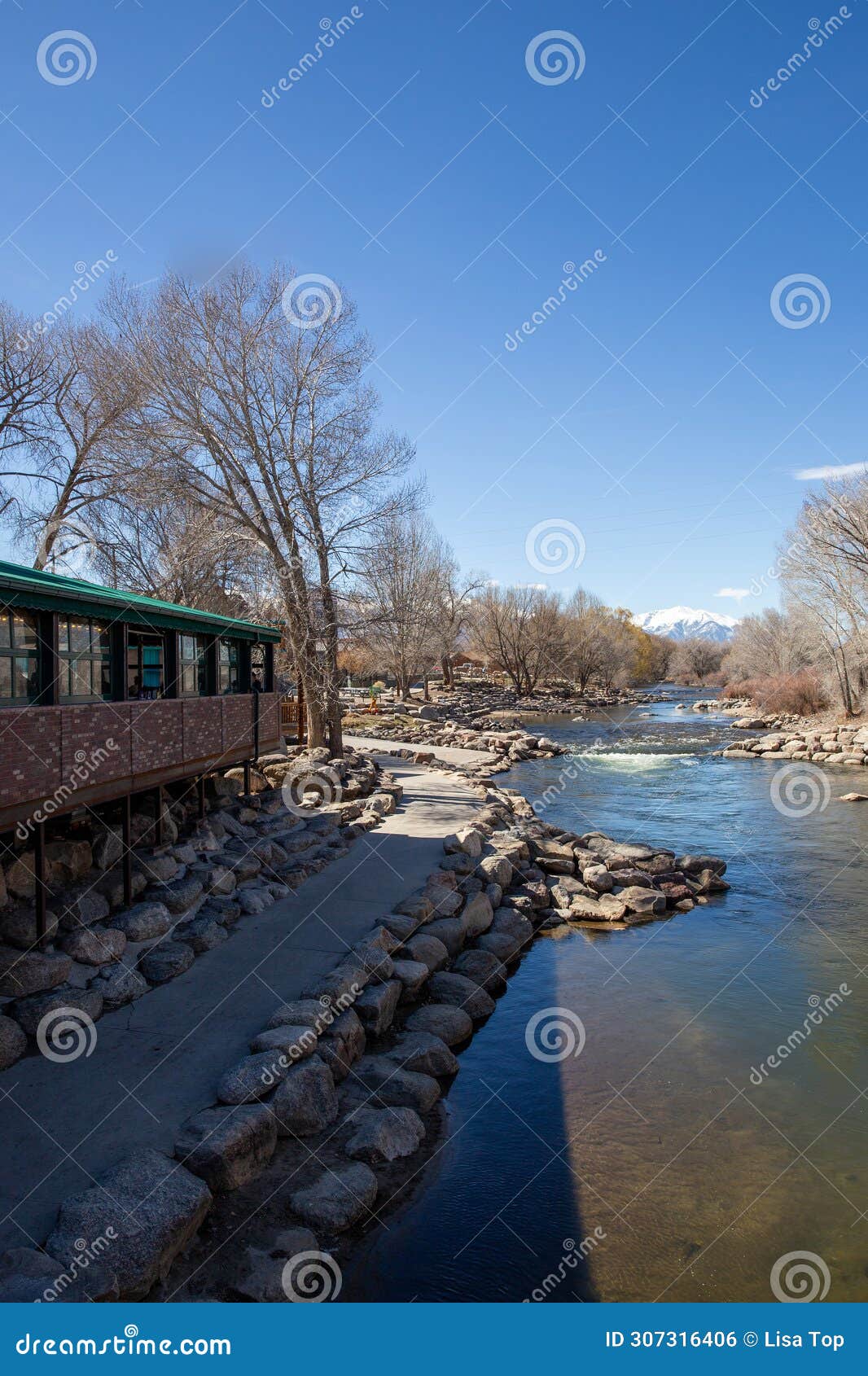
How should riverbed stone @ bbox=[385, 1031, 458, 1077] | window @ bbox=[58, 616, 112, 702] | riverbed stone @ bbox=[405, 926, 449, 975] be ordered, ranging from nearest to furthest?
1. riverbed stone @ bbox=[385, 1031, 458, 1077]
2. window @ bbox=[58, 616, 112, 702]
3. riverbed stone @ bbox=[405, 926, 449, 975]

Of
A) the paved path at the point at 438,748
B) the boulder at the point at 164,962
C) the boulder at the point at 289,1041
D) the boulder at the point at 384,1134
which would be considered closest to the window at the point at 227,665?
the boulder at the point at 164,962

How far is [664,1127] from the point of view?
303 inches

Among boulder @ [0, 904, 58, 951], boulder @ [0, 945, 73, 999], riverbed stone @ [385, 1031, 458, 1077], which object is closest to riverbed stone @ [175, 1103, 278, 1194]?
riverbed stone @ [385, 1031, 458, 1077]

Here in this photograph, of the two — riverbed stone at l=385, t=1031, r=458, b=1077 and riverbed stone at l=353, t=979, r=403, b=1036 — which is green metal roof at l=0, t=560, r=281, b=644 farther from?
riverbed stone at l=385, t=1031, r=458, b=1077

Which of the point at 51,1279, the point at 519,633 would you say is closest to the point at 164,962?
the point at 51,1279

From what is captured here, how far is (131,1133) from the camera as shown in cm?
651

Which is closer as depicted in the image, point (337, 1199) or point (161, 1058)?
point (337, 1199)

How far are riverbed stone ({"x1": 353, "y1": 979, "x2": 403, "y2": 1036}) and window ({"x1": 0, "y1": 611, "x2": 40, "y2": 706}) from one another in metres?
4.87

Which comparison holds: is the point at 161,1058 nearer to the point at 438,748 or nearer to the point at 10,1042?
the point at 10,1042

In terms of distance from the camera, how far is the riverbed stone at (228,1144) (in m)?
6.27

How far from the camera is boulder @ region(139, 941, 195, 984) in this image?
9.20 meters

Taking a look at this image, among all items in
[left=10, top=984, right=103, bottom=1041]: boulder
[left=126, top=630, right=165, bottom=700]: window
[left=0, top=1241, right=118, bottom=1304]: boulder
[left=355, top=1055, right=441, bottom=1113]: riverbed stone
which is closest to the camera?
[left=0, top=1241, right=118, bottom=1304]: boulder

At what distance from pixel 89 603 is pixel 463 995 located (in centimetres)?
636

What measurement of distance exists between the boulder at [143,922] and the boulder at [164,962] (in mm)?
220
